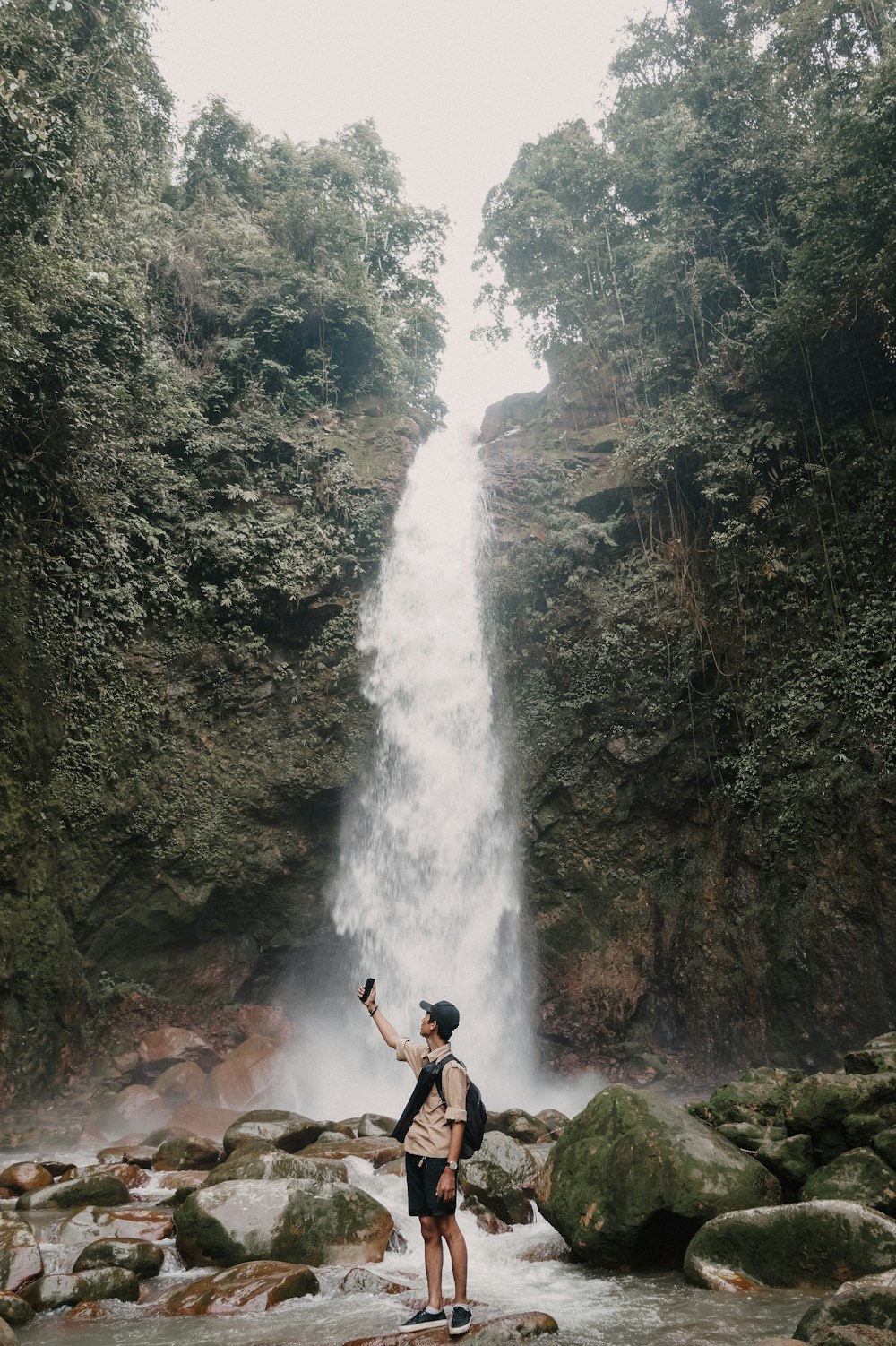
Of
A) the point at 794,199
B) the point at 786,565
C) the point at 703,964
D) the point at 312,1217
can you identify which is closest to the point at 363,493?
the point at 786,565

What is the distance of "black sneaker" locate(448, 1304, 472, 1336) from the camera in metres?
3.45

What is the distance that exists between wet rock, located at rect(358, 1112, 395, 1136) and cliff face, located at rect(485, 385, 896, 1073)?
4.46 meters

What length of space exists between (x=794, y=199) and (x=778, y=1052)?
42.0 ft

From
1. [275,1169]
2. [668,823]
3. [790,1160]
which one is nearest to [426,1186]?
[790,1160]

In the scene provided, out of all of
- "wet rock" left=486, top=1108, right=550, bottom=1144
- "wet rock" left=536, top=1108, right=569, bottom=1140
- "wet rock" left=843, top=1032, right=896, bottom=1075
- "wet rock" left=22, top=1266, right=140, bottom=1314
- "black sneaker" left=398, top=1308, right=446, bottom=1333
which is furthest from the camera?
"wet rock" left=536, top=1108, right=569, bottom=1140

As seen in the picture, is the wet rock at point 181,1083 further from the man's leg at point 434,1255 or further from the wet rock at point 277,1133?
the man's leg at point 434,1255

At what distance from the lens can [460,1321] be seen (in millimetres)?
3482

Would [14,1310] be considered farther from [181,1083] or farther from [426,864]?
[426,864]

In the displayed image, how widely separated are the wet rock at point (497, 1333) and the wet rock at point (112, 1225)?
2512 millimetres

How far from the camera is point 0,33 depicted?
31.9ft

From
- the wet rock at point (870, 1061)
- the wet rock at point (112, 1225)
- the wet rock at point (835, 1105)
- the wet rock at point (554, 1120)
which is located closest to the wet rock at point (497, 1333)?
the wet rock at point (835, 1105)

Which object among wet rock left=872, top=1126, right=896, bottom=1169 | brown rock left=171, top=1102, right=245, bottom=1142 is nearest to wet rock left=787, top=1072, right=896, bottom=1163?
wet rock left=872, top=1126, right=896, bottom=1169

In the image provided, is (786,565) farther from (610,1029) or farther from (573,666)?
(610,1029)

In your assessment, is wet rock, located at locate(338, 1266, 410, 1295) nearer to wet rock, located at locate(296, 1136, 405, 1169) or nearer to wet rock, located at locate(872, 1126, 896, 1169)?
wet rock, located at locate(296, 1136, 405, 1169)
